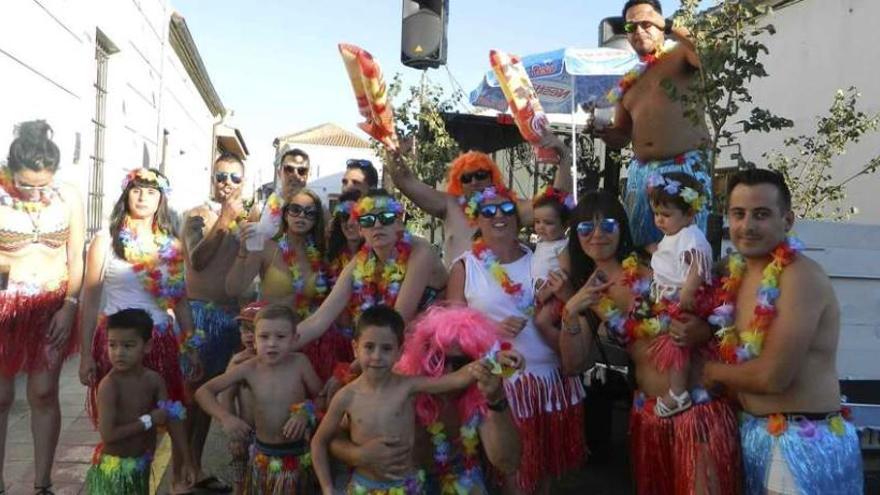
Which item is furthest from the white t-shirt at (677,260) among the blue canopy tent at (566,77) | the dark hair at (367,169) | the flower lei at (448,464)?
the blue canopy tent at (566,77)

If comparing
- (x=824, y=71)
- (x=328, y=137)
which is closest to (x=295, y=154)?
(x=824, y=71)

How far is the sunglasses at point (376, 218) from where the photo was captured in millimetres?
3579

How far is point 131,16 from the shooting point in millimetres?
11008

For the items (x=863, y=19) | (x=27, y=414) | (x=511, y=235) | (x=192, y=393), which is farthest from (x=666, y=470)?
(x=863, y=19)

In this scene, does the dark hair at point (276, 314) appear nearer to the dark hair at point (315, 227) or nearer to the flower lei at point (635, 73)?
the dark hair at point (315, 227)

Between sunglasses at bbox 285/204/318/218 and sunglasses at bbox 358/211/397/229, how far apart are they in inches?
28.9

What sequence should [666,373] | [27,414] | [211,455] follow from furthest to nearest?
[27,414]
[211,455]
[666,373]

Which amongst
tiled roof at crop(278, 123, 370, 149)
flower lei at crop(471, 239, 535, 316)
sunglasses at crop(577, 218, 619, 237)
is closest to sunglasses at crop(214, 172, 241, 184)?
flower lei at crop(471, 239, 535, 316)

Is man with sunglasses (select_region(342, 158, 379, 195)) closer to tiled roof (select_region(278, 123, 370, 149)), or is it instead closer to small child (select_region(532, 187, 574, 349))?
small child (select_region(532, 187, 574, 349))

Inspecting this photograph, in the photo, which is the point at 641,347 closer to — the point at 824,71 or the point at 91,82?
the point at 91,82

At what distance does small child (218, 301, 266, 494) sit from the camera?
11.7 ft

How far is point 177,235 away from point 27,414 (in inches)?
90.6

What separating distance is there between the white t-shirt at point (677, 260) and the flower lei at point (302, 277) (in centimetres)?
187

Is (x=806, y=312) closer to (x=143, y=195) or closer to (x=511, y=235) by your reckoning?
(x=511, y=235)
